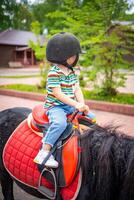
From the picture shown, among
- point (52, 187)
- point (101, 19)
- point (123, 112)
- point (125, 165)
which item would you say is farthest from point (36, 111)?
point (101, 19)

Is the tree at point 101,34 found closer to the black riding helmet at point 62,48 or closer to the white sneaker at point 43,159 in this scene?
the black riding helmet at point 62,48

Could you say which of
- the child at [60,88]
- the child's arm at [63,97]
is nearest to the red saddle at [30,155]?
the child at [60,88]

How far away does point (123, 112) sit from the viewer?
791 cm

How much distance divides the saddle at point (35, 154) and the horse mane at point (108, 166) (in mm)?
92

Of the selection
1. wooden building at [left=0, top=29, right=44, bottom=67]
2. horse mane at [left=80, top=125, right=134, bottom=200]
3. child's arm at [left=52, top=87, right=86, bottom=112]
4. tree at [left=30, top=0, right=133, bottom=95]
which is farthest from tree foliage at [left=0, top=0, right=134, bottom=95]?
wooden building at [left=0, top=29, right=44, bottom=67]

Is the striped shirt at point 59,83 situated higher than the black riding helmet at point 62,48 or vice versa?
the black riding helmet at point 62,48

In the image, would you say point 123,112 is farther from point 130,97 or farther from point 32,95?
point 32,95

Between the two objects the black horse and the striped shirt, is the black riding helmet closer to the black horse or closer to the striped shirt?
the striped shirt

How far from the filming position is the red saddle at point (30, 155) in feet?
6.86

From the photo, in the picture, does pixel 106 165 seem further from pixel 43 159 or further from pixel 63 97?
pixel 63 97

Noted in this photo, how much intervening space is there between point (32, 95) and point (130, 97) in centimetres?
345

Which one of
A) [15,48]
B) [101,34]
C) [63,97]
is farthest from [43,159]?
[15,48]

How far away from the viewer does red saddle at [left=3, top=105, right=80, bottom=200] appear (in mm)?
2090

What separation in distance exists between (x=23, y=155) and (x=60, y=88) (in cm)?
65
